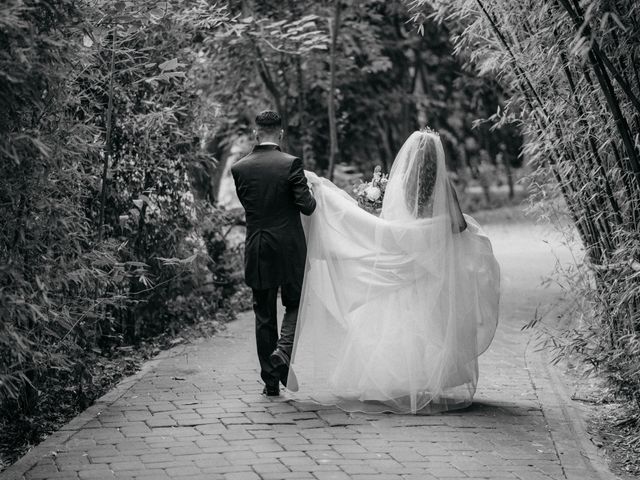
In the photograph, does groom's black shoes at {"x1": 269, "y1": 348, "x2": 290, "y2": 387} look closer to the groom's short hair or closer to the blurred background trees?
the groom's short hair

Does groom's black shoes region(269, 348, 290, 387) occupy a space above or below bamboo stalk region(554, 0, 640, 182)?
below

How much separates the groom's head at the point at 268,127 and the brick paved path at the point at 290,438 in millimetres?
1907

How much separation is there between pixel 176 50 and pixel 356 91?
9.33 m

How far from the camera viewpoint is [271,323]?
707 cm

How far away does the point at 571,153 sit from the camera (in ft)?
23.0

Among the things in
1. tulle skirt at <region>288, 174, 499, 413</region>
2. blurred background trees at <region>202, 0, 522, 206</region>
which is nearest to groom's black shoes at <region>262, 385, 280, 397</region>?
tulle skirt at <region>288, 174, 499, 413</region>

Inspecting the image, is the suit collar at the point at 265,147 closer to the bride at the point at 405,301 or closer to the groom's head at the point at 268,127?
the groom's head at the point at 268,127

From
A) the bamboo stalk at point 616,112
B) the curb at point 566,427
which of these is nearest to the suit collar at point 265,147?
the bamboo stalk at point 616,112

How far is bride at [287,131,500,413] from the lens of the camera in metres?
6.72

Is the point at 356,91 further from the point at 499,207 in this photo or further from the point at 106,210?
the point at 499,207

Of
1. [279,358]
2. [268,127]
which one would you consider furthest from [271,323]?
[268,127]

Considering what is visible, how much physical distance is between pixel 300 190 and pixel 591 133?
2.04 m

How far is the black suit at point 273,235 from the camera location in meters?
6.95

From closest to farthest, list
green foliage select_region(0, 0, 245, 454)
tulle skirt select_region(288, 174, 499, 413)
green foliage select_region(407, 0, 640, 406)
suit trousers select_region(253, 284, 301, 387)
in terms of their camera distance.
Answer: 1. green foliage select_region(0, 0, 245, 454)
2. green foliage select_region(407, 0, 640, 406)
3. tulle skirt select_region(288, 174, 499, 413)
4. suit trousers select_region(253, 284, 301, 387)
